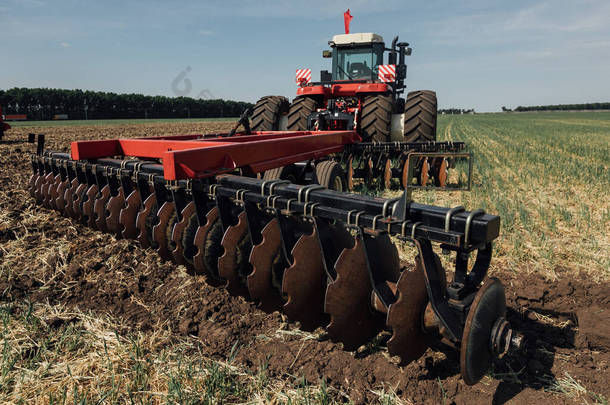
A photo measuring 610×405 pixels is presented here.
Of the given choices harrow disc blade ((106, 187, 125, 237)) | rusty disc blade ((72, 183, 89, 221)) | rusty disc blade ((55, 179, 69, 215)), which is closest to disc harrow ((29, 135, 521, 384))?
harrow disc blade ((106, 187, 125, 237))

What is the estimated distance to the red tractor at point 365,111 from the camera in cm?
586

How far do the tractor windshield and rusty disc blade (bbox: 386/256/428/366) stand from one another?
275 inches

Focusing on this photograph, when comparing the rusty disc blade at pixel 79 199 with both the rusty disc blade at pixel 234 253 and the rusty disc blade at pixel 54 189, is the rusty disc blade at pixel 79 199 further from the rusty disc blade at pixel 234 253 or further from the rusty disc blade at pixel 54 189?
the rusty disc blade at pixel 234 253

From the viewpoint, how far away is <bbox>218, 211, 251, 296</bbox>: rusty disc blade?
234cm

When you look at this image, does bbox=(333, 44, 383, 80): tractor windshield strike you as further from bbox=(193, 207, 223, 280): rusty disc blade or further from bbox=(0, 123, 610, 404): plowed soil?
bbox=(193, 207, 223, 280): rusty disc blade

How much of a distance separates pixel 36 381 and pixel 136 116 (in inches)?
2225

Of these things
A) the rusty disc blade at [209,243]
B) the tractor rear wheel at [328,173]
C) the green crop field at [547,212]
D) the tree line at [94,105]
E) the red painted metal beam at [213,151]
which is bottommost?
the green crop field at [547,212]

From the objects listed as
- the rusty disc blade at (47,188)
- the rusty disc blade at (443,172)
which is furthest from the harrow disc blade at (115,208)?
the rusty disc blade at (443,172)

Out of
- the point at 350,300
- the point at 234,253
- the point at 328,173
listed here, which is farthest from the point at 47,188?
the point at 350,300

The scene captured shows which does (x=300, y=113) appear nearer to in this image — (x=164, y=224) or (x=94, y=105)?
(x=164, y=224)

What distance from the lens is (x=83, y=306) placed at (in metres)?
2.74

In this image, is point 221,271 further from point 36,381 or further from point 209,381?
point 36,381

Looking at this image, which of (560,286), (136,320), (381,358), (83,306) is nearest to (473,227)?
(381,358)

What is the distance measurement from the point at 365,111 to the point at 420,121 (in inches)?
33.8
